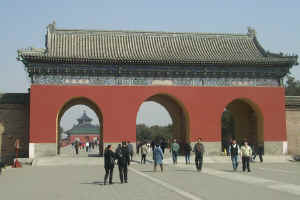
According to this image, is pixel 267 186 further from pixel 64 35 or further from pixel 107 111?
pixel 64 35

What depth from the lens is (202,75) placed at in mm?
25016

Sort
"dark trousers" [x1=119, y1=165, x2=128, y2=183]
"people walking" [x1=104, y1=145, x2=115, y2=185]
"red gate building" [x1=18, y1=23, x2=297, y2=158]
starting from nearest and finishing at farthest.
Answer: "people walking" [x1=104, y1=145, x2=115, y2=185]
"dark trousers" [x1=119, y1=165, x2=128, y2=183]
"red gate building" [x1=18, y1=23, x2=297, y2=158]

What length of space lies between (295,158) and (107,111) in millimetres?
10888

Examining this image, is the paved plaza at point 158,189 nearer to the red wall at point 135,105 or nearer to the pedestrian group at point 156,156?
the pedestrian group at point 156,156

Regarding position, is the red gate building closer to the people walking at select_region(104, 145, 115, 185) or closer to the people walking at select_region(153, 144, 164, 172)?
the people walking at select_region(153, 144, 164, 172)

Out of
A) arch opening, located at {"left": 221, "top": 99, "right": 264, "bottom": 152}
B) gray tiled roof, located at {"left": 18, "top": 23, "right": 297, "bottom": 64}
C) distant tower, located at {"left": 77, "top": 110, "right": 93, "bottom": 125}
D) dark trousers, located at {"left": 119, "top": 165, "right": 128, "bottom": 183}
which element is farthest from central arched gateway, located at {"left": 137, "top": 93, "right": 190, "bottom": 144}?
distant tower, located at {"left": 77, "top": 110, "right": 93, "bottom": 125}

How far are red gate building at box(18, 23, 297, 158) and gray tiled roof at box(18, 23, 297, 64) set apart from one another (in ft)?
0.19

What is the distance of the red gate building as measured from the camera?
23469 mm

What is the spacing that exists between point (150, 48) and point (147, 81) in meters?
2.70

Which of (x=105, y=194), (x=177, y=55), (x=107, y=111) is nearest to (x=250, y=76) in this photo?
(x=177, y=55)

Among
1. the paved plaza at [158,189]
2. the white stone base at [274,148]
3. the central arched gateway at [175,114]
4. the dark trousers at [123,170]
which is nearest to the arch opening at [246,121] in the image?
the white stone base at [274,148]

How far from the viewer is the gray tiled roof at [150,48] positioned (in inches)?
945

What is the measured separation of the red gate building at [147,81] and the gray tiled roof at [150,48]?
0.06 m

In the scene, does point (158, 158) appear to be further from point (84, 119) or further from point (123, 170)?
point (84, 119)
